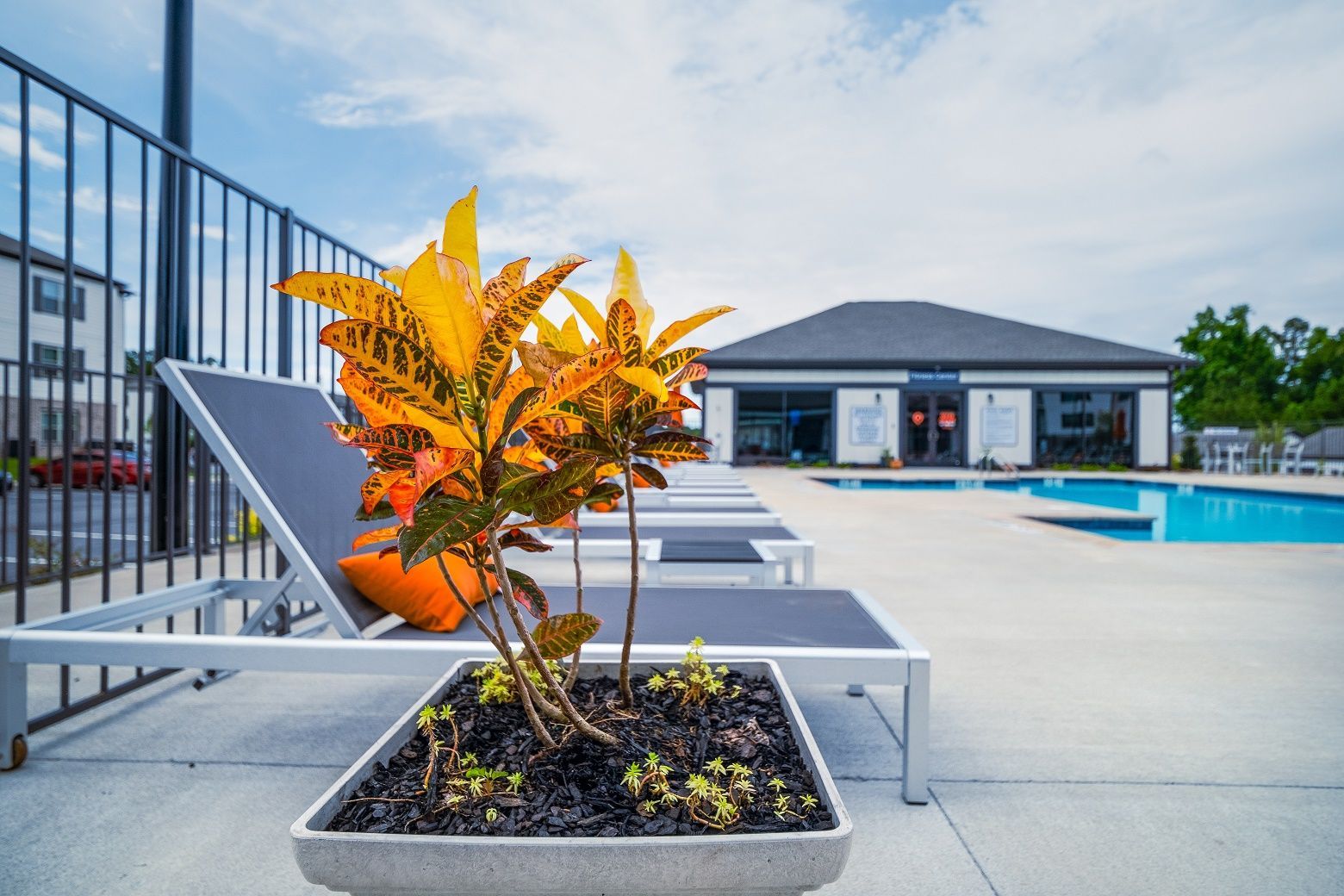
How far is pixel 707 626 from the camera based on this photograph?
7.02 feet

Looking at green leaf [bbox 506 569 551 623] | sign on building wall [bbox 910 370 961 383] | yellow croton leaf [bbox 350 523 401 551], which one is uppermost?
sign on building wall [bbox 910 370 961 383]

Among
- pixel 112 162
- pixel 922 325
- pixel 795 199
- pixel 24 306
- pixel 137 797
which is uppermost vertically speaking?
pixel 795 199

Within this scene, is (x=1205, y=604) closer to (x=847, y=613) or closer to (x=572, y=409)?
(x=847, y=613)

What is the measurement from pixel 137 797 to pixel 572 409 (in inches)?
64.7

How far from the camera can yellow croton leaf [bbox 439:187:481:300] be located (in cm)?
101

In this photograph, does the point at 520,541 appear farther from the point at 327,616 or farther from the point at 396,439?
the point at 327,616

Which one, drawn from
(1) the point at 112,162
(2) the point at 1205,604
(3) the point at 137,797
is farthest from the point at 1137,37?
(3) the point at 137,797

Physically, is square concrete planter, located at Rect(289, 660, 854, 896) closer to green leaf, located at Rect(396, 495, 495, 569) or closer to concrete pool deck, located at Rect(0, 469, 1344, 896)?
green leaf, located at Rect(396, 495, 495, 569)

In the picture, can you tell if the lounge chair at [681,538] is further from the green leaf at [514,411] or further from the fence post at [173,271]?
the green leaf at [514,411]

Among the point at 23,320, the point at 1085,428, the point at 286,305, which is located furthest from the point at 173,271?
the point at 1085,428

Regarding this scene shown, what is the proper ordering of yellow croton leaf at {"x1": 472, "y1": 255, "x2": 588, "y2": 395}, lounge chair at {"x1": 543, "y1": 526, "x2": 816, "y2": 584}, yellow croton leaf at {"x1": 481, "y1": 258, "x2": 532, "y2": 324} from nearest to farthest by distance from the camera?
1. yellow croton leaf at {"x1": 472, "y1": 255, "x2": 588, "y2": 395}
2. yellow croton leaf at {"x1": 481, "y1": 258, "x2": 532, "y2": 324}
3. lounge chair at {"x1": 543, "y1": 526, "x2": 816, "y2": 584}

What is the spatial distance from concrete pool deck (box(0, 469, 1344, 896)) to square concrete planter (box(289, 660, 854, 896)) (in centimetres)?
70

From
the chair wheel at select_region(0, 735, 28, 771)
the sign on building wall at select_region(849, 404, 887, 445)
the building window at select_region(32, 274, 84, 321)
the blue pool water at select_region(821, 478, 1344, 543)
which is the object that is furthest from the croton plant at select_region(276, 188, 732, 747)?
the building window at select_region(32, 274, 84, 321)

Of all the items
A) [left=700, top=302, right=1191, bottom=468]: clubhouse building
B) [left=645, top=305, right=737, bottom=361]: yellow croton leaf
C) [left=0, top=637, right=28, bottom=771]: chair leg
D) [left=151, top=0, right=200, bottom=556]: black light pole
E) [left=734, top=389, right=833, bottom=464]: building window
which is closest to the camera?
[left=645, top=305, right=737, bottom=361]: yellow croton leaf
